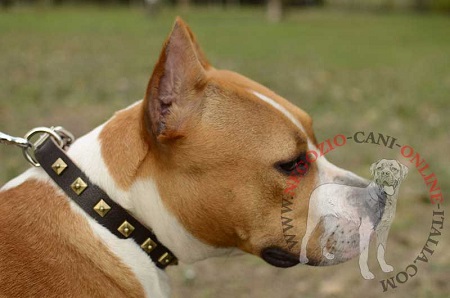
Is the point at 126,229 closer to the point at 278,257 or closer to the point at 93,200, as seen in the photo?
the point at 93,200

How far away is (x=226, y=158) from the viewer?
9.21 ft

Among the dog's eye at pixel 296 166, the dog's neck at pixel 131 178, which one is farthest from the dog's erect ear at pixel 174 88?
the dog's eye at pixel 296 166

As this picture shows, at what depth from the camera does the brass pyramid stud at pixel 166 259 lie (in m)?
2.82

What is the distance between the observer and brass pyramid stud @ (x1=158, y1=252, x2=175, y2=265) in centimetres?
282

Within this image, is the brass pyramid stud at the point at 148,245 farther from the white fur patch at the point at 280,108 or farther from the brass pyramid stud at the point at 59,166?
the white fur patch at the point at 280,108

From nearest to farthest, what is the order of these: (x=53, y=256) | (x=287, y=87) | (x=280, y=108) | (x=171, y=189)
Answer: (x=53, y=256) < (x=171, y=189) < (x=280, y=108) < (x=287, y=87)

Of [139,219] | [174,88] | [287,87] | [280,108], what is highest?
[174,88]

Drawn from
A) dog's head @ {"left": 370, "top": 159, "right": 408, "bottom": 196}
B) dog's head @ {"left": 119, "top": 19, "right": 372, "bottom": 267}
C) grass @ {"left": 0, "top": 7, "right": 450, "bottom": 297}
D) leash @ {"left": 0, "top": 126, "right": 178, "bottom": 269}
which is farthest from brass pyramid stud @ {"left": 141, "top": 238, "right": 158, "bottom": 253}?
grass @ {"left": 0, "top": 7, "right": 450, "bottom": 297}

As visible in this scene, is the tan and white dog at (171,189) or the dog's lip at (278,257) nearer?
the tan and white dog at (171,189)

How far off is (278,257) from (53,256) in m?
0.99

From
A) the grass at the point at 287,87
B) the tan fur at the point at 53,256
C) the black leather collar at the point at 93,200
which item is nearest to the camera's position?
the tan fur at the point at 53,256

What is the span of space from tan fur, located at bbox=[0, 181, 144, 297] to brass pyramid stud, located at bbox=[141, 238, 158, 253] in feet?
0.40

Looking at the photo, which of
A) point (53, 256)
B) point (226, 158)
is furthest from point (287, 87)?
point (53, 256)

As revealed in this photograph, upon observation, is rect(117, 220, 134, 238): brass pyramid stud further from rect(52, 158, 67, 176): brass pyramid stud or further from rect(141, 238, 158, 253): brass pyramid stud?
rect(52, 158, 67, 176): brass pyramid stud
